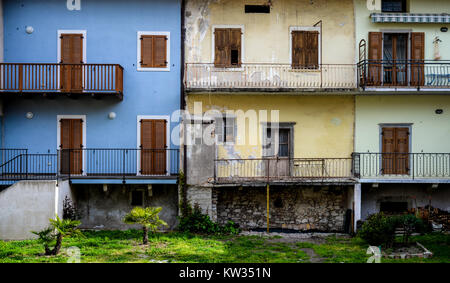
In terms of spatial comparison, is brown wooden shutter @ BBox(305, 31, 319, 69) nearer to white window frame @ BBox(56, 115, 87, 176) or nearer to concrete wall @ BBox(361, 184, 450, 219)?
concrete wall @ BBox(361, 184, 450, 219)

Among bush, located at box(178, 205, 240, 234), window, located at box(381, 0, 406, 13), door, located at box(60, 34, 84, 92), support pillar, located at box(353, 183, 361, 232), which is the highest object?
window, located at box(381, 0, 406, 13)

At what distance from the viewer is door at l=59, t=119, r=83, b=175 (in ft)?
56.9

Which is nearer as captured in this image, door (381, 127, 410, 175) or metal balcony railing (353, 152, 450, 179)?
metal balcony railing (353, 152, 450, 179)

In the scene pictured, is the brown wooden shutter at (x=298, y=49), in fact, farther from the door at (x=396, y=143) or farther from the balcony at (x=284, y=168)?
the door at (x=396, y=143)

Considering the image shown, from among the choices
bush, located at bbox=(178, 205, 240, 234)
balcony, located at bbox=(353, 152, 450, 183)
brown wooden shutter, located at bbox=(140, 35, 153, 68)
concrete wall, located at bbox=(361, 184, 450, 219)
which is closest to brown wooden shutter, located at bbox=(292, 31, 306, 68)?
balcony, located at bbox=(353, 152, 450, 183)

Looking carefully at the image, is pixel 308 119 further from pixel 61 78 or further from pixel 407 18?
pixel 61 78

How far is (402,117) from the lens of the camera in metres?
17.6

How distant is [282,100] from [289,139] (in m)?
1.54

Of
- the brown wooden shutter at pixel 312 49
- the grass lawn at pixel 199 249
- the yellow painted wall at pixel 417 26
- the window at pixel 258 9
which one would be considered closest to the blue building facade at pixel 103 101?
the grass lawn at pixel 199 249

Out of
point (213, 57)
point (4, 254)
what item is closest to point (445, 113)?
point (213, 57)

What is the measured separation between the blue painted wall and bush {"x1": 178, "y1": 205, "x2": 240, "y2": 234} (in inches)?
111

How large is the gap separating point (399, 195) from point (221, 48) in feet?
29.6

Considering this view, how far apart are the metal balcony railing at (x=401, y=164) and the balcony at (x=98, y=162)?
7.23 metres

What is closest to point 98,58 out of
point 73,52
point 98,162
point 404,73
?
point 73,52
